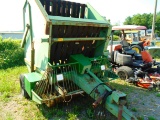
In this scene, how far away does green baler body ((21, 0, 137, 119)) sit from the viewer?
338cm

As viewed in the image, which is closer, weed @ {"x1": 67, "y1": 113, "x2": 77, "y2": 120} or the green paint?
weed @ {"x1": 67, "y1": 113, "x2": 77, "y2": 120}

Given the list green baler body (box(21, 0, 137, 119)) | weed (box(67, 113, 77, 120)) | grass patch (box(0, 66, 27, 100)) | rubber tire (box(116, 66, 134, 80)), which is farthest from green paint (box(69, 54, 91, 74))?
rubber tire (box(116, 66, 134, 80))

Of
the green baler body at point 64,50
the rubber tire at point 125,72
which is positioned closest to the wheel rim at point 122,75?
the rubber tire at point 125,72

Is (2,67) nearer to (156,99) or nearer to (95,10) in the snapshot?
(95,10)

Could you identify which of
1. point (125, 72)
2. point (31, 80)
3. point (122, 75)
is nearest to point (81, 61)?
point (31, 80)

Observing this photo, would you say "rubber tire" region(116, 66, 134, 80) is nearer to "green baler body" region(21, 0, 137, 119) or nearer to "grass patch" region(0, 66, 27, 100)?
"green baler body" region(21, 0, 137, 119)

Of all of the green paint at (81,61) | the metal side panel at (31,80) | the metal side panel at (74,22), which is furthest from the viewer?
the green paint at (81,61)

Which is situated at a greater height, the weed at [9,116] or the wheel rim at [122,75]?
the wheel rim at [122,75]

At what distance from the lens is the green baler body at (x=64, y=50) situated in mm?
3385

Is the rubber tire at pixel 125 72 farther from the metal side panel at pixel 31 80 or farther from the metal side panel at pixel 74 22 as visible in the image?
the metal side panel at pixel 31 80

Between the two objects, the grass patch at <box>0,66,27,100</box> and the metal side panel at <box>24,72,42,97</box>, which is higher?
the metal side panel at <box>24,72,42,97</box>

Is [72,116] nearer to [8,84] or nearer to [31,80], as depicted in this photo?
[31,80]

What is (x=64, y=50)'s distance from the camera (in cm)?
394

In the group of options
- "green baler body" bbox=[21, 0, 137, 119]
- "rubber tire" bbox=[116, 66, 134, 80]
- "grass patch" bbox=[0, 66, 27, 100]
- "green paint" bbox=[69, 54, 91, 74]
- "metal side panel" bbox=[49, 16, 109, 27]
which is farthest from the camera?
"rubber tire" bbox=[116, 66, 134, 80]
